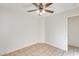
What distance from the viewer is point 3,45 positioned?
2.86 meters

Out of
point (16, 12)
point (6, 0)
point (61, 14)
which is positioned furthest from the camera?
point (61, 14)

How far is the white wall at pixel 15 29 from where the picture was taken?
2.86m

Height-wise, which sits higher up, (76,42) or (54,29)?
(54,29)

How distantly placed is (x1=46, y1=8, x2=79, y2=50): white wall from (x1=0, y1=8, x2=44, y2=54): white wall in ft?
2.52

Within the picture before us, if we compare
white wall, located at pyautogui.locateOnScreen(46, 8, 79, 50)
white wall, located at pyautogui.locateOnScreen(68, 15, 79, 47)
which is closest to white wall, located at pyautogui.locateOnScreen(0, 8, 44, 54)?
white wall, located at pyautogui.locateOnScreen(46, 8, 79, 50)

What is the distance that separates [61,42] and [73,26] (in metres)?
1.24

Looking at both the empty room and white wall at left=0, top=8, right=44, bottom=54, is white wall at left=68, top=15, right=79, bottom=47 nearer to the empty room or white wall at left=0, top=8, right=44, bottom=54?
the empty room

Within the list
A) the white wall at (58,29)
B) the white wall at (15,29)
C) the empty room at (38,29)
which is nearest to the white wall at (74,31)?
the empty room at (38,29)

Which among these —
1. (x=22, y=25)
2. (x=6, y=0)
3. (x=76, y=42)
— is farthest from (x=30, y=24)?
(x=6, y=0)

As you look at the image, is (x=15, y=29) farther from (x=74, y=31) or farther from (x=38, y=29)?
(x=74, y=31)

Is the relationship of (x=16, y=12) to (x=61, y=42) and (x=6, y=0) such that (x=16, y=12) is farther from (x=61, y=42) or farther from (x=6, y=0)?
(x=6, y=0)

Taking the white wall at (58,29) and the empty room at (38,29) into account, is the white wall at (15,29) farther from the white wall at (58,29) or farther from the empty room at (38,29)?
the white wall at (58,29)

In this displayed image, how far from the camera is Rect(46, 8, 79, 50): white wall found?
11.0 ft

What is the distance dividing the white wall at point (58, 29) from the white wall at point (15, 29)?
30.3 inches
